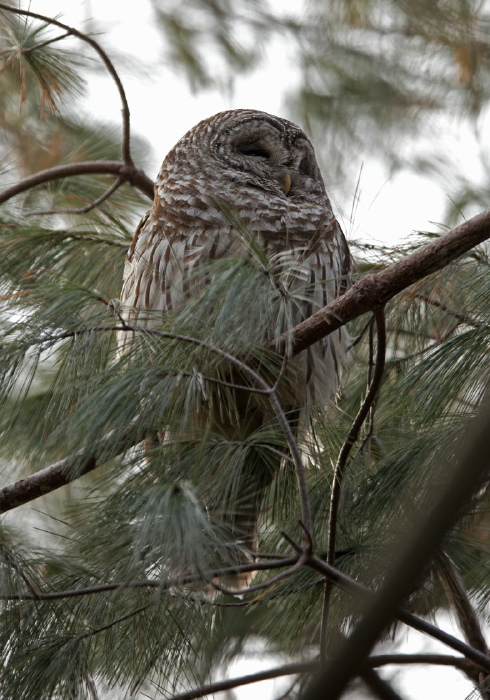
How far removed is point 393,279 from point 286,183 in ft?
6.51

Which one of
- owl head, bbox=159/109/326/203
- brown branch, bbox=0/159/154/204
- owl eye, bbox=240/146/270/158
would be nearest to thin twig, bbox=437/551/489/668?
owl head, bbox=159/109/326/203

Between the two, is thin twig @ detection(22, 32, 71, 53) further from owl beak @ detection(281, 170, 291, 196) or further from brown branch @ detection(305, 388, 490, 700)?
brown branch @ detection(305, 388, 490, 700)

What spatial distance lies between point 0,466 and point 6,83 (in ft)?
8.81

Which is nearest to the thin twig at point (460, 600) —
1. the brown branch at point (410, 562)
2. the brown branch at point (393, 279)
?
the brown branch at point (393, 279)

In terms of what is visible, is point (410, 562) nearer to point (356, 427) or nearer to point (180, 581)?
point (180, 581)

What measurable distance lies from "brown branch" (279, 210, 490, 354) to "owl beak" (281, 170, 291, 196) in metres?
1.86

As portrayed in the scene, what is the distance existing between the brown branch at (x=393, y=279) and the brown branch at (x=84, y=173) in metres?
1.66

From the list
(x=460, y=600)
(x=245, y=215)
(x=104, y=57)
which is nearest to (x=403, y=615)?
(x=460, y=600)

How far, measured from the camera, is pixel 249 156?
4.27 metres

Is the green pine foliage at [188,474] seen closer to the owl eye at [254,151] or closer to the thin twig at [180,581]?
the thin twig at [180,581]

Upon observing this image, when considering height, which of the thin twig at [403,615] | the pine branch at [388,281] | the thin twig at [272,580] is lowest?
the thin twig at [403,615]

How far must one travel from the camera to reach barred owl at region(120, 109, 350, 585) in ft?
11.6

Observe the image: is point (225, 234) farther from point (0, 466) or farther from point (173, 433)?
point (173, 433)

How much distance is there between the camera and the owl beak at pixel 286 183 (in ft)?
13.4
